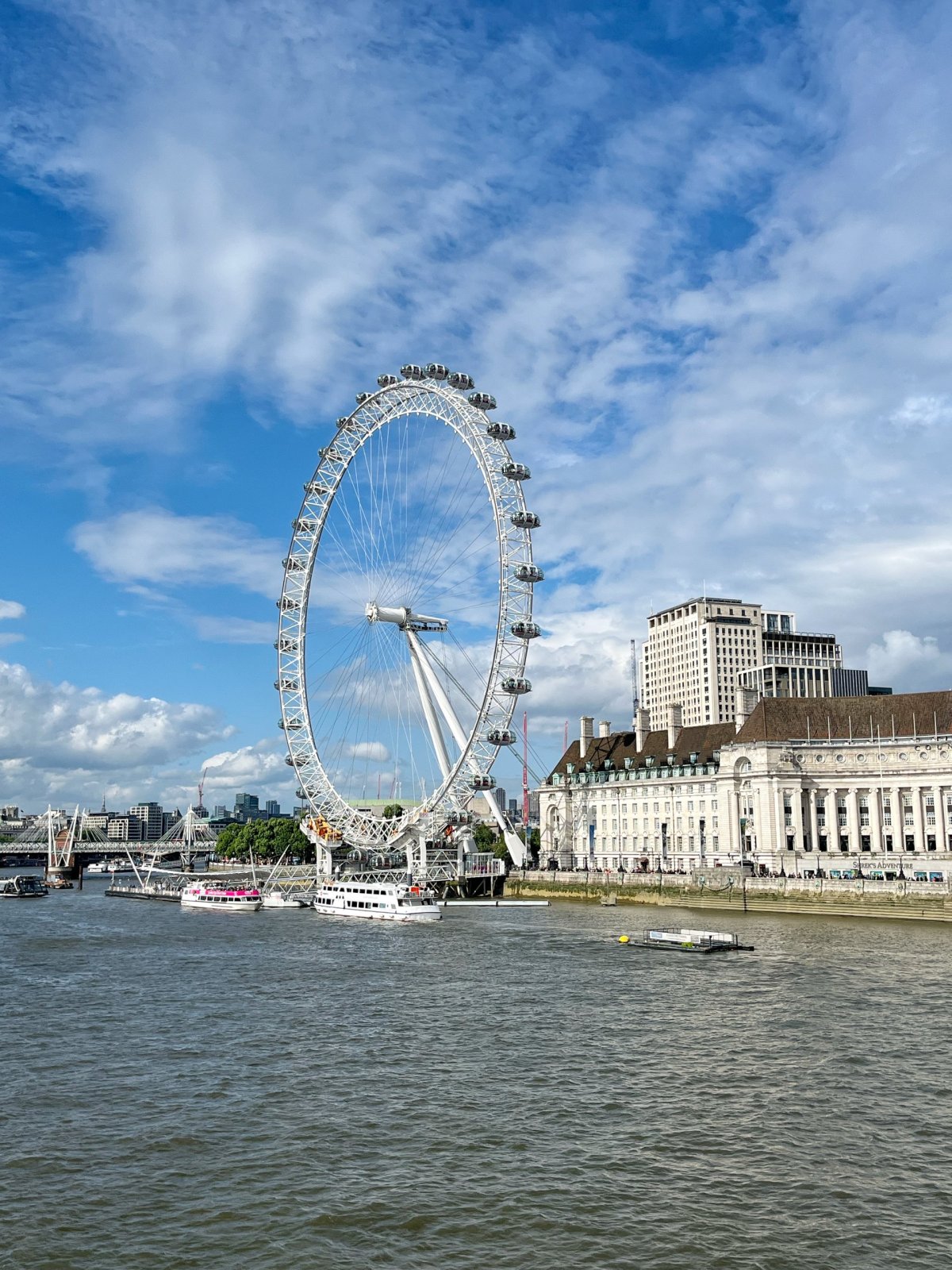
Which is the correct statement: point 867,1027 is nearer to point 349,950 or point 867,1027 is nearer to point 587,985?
point 587,985

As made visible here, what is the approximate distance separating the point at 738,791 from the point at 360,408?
53789mm

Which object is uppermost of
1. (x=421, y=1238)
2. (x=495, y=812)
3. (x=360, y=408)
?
(x=360, y=408)

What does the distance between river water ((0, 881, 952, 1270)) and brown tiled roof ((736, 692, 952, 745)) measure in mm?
61196

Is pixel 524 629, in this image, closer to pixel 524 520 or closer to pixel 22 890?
pixel 524 520

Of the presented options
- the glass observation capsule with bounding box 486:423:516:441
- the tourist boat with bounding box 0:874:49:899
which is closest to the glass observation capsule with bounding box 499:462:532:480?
the glass observation capsule with bounding box 486:423:516:441

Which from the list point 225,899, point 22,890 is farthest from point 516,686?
point 22,890

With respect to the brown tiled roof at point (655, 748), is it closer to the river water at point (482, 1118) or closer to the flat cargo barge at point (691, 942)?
the flat cargo barge at point (691, 942)

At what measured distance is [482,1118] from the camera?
29562 millimetres

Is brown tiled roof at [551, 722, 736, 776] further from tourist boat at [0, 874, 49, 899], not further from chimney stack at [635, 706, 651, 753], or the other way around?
tourist boat at [0, 874, 49, 899]

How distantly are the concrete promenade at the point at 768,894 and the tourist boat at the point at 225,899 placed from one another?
26.6m

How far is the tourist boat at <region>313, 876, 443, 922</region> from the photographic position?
89.7 m

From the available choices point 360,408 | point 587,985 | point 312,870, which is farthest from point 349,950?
point 312,870

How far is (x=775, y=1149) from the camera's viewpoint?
26.8 m

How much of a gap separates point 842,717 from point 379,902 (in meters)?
53.1
